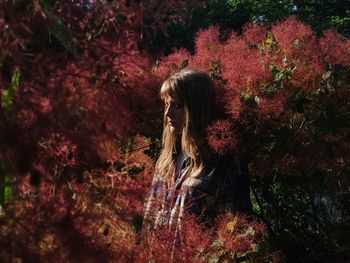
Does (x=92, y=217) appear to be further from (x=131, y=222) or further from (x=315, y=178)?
(x=315, y=178)

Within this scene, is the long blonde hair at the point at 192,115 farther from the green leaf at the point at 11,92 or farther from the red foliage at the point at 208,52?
the green leaf at the point at 11,92

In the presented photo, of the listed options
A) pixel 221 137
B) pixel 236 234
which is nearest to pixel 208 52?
pixel 221 137

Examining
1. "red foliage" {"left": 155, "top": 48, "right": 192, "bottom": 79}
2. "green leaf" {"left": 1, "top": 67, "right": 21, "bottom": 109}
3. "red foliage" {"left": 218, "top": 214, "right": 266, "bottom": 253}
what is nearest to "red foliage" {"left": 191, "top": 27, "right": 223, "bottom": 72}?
"red foliage" {"left": 155, "top": 48, "right": 192, "bottom": 79}

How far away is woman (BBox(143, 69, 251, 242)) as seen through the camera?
86.7 inches

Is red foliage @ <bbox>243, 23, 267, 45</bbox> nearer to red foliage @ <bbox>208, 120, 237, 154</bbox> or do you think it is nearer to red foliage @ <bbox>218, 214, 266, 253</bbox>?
red foliage @ <bbox>208, 120, 237, 154</bbox>

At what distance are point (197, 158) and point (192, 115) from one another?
6.9 inches

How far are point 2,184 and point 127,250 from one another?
390 millimetres

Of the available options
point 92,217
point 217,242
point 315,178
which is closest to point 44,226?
point 92,217

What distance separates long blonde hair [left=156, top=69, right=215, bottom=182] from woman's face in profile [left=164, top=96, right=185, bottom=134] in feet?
0.05

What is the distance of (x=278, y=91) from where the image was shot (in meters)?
2.52

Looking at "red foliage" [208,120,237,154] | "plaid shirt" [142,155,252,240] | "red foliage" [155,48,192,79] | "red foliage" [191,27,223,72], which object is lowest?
"plaid shirt" [142,155,252,240]

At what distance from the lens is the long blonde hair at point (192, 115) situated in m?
2.25

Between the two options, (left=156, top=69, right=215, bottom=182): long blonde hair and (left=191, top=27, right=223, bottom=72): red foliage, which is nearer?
(left=156, top=69, right=215, bottom=182): long blonde hair

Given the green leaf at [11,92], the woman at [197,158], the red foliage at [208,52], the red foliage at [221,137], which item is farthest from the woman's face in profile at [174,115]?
the green leaf at [11,92]
